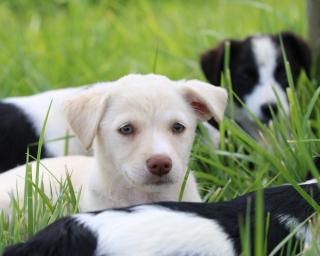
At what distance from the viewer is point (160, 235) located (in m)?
2.70

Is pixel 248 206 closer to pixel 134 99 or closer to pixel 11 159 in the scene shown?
pixel 134 99

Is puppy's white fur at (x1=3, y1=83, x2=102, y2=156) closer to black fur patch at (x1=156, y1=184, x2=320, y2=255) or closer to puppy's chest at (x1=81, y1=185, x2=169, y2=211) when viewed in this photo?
puppy's chest at (x1=81, y1=185, x2=169, y2=211)

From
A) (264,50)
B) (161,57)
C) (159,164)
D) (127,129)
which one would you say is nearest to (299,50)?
(264,50)

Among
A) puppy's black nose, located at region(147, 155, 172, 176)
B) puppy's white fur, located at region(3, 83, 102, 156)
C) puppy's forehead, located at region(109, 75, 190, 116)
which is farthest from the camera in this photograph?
puppy's white fur, located at region(3, 83, 102, 156)

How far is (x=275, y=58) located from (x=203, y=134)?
998 mm

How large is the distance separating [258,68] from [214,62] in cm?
32

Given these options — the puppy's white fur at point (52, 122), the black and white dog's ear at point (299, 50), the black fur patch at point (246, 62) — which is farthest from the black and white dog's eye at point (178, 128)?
the black and white dog's ear at point (299, 50)

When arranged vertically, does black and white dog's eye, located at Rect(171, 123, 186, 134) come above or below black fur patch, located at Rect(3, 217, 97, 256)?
above

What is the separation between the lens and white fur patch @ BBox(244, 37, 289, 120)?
510 cm

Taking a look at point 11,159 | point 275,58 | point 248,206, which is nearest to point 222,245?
point 248,206

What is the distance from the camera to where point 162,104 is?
3.59m

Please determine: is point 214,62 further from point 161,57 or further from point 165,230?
point 165,230

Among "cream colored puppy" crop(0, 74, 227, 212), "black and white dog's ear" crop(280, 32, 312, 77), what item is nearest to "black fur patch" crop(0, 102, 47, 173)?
"cream colored puppy" crop(0, 74, 227, 212)

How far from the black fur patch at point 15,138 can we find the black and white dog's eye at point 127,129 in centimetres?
136
